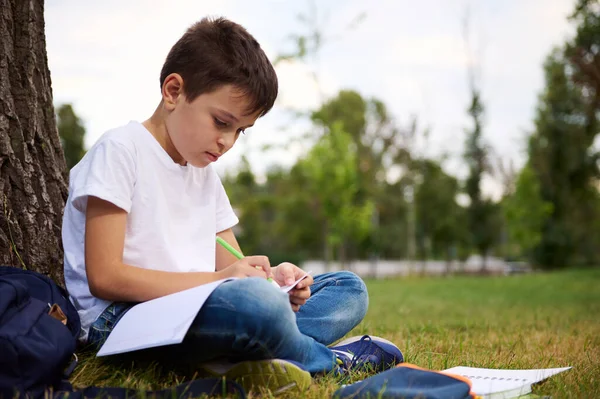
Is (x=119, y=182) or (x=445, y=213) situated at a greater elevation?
(x=119, y=182)

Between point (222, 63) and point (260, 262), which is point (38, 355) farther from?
point (222, 63)

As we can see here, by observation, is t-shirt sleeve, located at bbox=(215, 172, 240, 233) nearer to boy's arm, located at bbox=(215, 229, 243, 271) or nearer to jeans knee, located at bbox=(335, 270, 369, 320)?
boy's arm, located at bbox=(215, 229, 243, 271)

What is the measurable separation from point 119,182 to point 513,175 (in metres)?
27.3

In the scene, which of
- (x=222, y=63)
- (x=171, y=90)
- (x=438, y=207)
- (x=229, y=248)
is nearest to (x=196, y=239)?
(x=229, y=248)

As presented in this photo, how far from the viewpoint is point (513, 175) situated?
2739 centimetres

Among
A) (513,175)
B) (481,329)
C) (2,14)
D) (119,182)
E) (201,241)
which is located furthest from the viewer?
(513,175)

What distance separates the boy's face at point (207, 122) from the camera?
7.15 feet

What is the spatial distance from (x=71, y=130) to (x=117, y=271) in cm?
2184

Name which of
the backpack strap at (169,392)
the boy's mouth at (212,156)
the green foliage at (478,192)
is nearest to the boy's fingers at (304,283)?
the backpack strap at (169,392)

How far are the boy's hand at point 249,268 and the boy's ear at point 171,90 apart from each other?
2.16 feet

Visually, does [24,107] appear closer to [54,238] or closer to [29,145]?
[29,145]

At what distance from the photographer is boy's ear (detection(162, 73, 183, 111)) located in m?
2.22

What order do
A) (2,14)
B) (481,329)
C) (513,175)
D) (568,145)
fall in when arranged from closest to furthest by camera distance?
(2,14) → (481,329) → (568,145) → (513,175)

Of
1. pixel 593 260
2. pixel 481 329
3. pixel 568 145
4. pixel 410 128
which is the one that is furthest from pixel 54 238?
pixel 593 260
